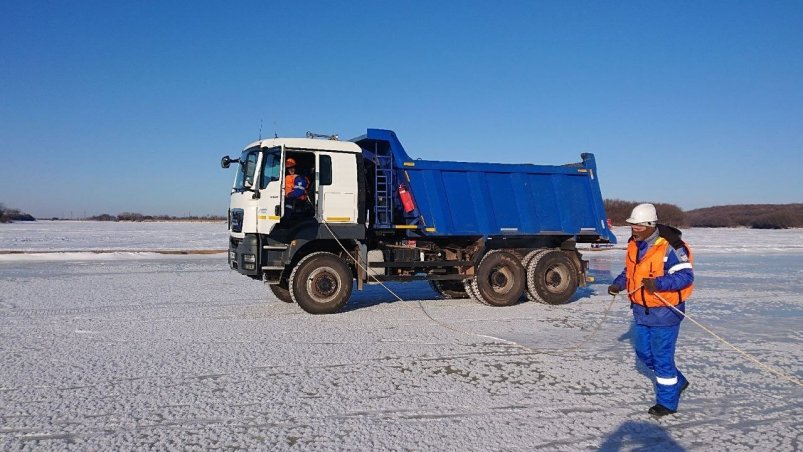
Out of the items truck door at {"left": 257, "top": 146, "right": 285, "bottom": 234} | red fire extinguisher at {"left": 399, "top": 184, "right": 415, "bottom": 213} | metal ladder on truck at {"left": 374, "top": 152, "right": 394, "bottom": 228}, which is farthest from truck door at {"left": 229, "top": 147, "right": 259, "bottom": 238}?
red fire extinguisher at {"left": 399, "top": 184, "right": 415, "bottom": 213}

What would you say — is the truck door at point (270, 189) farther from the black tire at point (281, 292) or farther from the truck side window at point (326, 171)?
the black tire at point (281, 292)

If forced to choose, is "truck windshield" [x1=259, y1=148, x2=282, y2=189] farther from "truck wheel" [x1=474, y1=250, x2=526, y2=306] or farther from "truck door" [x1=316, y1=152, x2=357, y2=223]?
"truck wheel" [x1=474, y1=250, x2=526, y2=306]

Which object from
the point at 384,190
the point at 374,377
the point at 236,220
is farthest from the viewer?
the point at 384,190

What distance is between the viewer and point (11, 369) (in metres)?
6.05

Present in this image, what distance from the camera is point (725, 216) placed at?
287 ft

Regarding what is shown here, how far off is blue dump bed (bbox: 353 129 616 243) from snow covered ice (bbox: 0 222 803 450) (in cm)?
146

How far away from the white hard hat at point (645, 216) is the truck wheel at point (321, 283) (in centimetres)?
551

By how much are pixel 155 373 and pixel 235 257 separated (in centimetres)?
385

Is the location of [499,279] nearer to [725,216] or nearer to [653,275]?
[653,275]

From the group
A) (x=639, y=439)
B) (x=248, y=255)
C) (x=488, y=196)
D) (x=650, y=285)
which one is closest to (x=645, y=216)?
(x=650, y=285)

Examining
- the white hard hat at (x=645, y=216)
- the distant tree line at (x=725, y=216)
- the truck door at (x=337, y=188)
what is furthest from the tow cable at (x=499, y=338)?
the distant tree line at (x=725, y=216)

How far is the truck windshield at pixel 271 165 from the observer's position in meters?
9.24

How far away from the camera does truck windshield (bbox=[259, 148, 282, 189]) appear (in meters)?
9.24

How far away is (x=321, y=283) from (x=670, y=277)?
5.89 m
